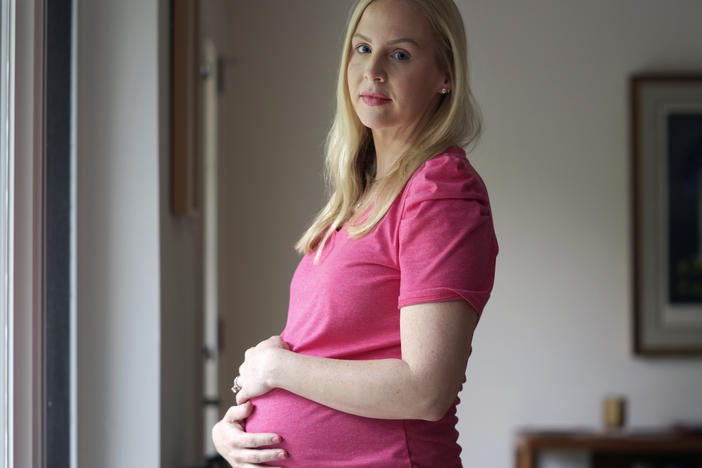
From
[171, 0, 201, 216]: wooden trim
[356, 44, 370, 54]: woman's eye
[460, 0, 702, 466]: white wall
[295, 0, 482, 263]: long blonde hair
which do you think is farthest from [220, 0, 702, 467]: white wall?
[356, 44, 370, 54]: woman's eye

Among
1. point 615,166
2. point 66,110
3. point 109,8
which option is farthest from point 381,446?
point 615,166

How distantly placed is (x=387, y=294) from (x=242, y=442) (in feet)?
0.94

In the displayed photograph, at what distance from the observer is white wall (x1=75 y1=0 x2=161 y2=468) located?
1513mm

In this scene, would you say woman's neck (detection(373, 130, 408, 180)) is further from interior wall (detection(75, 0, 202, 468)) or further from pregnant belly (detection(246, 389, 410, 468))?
interior wall (detection(75, 0, 202, 468))

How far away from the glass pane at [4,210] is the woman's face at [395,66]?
579 millimetres

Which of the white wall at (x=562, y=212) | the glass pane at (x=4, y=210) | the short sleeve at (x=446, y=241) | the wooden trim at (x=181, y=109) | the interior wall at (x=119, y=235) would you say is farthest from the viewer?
the white wall at (x=562, y=212)

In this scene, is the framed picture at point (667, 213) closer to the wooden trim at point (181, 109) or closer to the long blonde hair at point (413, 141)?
the wooden trim at point (181, 109)

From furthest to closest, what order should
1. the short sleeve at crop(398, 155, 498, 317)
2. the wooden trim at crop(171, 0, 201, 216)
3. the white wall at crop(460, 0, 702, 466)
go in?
1. the white wall at crop(460, 0, 702, 466)
2. the wooden trim at crop(171, 0, 201, 216)
3. the short sleeve at crop(398, 155, 498, 317)

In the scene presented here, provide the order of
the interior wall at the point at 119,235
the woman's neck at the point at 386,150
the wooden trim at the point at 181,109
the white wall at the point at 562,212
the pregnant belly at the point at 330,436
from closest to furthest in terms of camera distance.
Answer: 1. the pregnant belly at the point at 330,436
2. the woman's neck at the point at 386,150
3. the interior wall at the point at 119,235
4. the wooden trim at the point at 181,109
5. the white wall at the point at 562,212

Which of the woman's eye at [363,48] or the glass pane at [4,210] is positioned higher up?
the woman's eye at [363,48]

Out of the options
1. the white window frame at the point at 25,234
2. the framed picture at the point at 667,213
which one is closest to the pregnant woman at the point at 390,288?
the white window frame at the point at 25,234

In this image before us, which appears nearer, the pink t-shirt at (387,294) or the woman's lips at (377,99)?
the pink t-shirt at (387,294)

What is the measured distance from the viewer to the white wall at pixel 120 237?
151 centimetres

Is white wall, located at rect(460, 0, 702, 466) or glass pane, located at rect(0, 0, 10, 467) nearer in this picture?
glass pane, located at rect(0, 0, 10, 467)
